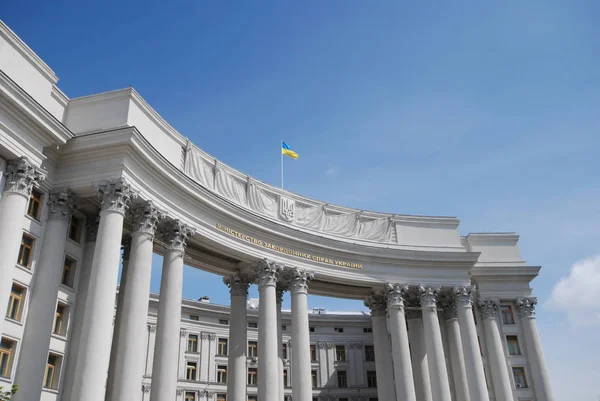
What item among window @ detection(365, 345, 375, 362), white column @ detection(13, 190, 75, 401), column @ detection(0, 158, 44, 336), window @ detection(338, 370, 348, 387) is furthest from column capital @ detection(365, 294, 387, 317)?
column @ detection(0, 158, 44, 336)

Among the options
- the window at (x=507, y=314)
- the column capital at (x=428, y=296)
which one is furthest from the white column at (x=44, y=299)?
the window at (x=507, y=314)

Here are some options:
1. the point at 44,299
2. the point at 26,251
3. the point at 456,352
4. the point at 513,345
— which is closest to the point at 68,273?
the point at 26,251

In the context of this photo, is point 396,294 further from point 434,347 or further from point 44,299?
point 44,299

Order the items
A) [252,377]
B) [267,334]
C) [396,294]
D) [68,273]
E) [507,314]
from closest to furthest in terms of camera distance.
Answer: [68,273] < [267,334] < [396,294] < [507,314] < [252,377]

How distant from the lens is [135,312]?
29.3m

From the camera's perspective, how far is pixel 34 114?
27.2m

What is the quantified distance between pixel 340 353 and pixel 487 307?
2665cm

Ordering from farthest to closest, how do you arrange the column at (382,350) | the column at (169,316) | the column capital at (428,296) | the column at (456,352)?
the column at (456,352)
the column capital at (428,296)
the column at (382,350)
the column at (169,316)

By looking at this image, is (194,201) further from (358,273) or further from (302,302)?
(358,273)

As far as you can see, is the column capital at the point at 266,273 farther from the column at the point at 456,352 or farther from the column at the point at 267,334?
the column at the point at 456,352

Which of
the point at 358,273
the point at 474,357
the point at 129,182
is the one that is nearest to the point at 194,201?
the point at 129,182

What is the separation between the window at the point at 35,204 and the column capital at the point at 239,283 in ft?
53.9

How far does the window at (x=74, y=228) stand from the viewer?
3180 centimetres

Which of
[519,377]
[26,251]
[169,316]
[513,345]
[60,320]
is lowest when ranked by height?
[519,377]
